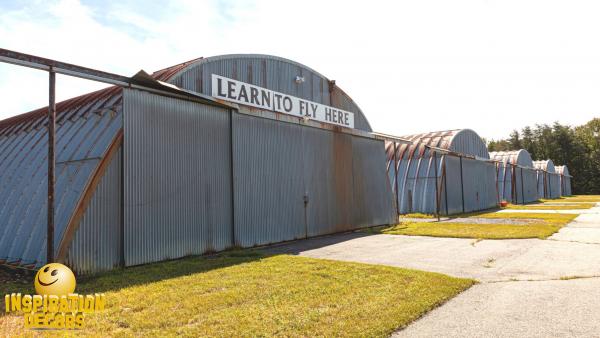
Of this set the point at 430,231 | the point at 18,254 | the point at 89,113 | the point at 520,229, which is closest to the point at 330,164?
the point at 430,231

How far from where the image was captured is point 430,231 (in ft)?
59.9

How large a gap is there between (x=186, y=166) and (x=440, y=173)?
69.5 ft

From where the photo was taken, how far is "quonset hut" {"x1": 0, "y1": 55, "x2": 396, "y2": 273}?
10.5 metres

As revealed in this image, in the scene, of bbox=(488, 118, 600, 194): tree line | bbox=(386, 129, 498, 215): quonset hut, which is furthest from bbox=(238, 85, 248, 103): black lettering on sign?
bbox=(488, 118, 600, 194): tree line

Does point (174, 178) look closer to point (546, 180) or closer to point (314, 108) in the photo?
point (314, 108)

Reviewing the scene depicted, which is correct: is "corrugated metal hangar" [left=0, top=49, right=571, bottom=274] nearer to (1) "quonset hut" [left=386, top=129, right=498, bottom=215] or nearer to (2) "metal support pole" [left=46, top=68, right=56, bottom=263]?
(2) "metal support pole" [left=46, top=68, right=56, bottom=263]

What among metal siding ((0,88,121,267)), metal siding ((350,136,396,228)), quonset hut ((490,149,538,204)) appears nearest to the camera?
metal siding ((0,88,121,267))

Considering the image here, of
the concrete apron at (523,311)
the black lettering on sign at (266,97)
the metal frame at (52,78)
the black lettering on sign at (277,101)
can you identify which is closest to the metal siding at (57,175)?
the metal frame at (52,78)

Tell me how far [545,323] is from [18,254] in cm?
1197

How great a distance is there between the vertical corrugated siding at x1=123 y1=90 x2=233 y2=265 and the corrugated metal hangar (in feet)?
0.11

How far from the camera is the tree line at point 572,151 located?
82938mm

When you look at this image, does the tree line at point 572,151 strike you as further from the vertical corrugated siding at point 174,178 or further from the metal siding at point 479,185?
the vertical corrugated siding at point 174,178

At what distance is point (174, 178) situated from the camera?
1207cm

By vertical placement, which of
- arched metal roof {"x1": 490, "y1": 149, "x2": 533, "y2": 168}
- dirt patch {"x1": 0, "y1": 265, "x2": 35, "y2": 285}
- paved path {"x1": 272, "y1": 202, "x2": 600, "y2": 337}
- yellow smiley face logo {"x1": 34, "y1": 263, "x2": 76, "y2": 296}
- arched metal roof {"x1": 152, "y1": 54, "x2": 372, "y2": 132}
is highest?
arched metal roof {"x1": 152, "y1": 54, "x2": 372, "y2": 132}
